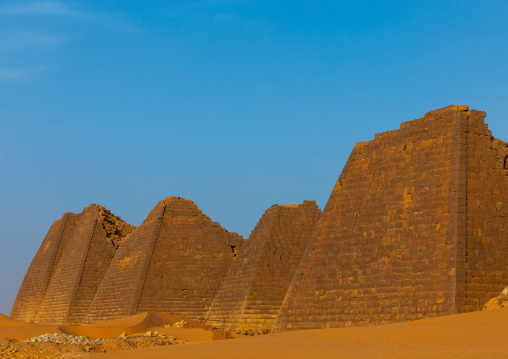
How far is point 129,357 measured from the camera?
1333cm

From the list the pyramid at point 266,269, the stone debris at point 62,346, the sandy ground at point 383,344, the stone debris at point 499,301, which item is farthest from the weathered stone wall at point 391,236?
the pyramid at point 266,269

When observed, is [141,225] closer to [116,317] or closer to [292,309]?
[116,317]

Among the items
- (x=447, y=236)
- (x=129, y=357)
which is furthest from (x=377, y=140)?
(x=129, y=357)

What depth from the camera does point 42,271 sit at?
42812 millimetres

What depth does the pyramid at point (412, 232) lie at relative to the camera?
18.3m

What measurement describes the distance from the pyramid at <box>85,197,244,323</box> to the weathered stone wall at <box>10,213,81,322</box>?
958 centimetres

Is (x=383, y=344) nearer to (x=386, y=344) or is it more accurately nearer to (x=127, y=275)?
(x=386, y=344)

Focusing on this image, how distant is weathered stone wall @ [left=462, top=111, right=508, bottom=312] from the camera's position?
59.2ft

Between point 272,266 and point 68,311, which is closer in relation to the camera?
point 272,266

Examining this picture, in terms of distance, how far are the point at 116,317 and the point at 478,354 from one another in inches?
903

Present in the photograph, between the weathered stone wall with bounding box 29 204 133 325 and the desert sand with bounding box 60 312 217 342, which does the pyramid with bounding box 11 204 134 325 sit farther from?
the desert sand with bounding box 60 312 217 342

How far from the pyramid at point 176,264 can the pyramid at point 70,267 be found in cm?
427

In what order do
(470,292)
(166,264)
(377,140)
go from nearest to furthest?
(470,292)
(377,140)
(166,264)

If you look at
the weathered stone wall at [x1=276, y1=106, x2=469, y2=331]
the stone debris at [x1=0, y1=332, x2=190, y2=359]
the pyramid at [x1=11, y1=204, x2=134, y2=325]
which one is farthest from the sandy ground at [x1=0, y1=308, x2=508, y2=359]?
the pyramid at [x1=11, y1=204, x2=134, y2=325]
